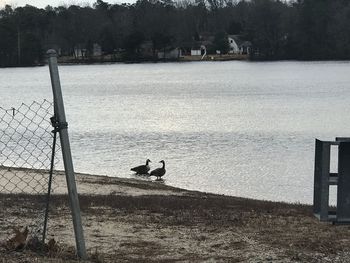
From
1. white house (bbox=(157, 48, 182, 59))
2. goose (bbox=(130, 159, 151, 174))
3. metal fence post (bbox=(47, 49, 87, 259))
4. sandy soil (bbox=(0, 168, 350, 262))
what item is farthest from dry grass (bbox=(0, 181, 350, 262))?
white house (bbox=(157, 48, 182, 59))

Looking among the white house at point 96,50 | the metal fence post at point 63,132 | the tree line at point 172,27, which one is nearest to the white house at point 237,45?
the tree line at point 172,27

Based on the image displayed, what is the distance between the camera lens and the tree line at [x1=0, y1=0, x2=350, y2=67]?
12850cm

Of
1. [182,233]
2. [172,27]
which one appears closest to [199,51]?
[172,27]

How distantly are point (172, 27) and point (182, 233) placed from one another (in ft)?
457

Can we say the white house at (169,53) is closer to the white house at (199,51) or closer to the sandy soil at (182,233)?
the white house at (199,51)

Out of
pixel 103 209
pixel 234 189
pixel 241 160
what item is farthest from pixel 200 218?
pixel 241 160

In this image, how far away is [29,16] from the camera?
470ft

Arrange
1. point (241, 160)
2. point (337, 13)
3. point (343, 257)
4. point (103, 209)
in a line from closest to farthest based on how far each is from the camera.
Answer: point (343, 257), point (103, 209), point (241, 160), point (337, 13)

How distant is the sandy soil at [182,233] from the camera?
5992mm

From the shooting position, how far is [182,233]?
23.9 feet

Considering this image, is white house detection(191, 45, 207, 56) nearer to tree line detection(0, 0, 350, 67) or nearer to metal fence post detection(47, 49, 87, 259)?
tree line detection(0, 0, 350, 67)

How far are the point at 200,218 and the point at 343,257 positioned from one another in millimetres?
2811

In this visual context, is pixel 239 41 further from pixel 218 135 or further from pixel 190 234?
pixel 190 234

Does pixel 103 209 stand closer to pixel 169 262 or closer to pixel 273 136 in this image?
Result: pixel 169 262
